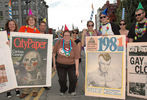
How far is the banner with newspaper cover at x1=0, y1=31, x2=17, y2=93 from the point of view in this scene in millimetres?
3346

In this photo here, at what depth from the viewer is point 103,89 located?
11.8 feet

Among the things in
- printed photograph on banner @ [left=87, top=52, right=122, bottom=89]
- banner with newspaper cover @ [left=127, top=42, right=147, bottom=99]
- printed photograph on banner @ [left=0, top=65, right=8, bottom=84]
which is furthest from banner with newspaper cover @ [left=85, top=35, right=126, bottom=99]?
printed photograph on banner @ [left=0, top=65, right=8, bottom=84]

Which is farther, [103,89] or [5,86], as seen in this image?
[103,89]

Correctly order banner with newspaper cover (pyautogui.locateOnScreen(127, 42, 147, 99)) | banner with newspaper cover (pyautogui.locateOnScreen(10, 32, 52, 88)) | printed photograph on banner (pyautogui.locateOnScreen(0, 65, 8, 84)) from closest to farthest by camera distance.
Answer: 1. printed photograph on banner (pyautogui.locateOnScreen(0, 65, 8, 84))
2. banner with newspaper cover (pyautogui.locateOnScreen(127, 42, 147, 99))
3. banner with newspaper cover (pyautogui.locateOnScreen(10, 32, 52, 88))

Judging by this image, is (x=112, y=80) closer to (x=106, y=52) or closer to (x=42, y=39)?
(x=106, y=52)

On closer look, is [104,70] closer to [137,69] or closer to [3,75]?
[137,69]

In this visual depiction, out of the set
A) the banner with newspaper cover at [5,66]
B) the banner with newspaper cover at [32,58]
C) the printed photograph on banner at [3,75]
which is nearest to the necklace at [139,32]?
the banner with newspaper cover at [32,58]

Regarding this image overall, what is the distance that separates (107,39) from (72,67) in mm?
1279

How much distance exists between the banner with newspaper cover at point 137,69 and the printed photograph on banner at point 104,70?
0.33 meters

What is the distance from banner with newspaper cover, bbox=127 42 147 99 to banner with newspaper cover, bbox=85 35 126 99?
285 mm

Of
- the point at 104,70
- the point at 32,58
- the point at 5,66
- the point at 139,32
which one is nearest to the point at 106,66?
the point at 104,70

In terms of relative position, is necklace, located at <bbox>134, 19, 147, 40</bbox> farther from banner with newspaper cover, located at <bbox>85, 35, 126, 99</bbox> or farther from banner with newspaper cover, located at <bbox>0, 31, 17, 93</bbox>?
banner with newspaper cover, located at <bbox>0, 31, 17, 93</bbox>

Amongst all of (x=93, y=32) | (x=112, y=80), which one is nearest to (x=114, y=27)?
(x=93, y=32)

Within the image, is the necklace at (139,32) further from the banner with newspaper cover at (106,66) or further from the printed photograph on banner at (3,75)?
the printed photograph on banner at (3,75)
